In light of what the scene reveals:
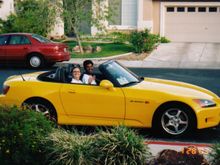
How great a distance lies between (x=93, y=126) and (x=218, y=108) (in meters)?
2.45

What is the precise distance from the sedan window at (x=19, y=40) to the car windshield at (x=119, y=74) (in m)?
12.1

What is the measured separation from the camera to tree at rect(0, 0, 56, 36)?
28.0 meters

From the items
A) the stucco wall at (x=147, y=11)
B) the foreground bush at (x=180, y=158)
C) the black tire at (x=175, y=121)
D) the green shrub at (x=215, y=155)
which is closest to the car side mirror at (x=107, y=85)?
the black tire at (x=175, y=121)

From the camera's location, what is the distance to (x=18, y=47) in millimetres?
23594

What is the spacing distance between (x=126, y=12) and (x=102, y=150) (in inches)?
1050

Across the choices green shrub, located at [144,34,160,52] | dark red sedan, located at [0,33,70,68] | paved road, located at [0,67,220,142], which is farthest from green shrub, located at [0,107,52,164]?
green shrub, located at [144,34,160,52]

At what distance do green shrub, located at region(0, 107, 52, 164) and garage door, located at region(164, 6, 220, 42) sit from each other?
25.6 m

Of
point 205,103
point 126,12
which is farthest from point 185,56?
point 205,103

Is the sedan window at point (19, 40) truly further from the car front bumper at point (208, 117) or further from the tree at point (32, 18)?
the car front bumper at point (208, 117)

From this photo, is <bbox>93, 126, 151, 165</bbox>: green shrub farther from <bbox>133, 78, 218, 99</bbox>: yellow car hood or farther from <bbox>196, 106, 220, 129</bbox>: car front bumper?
<bbox>133, 78, 218, 99</bbox>: yellow car hood

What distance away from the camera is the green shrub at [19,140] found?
316 inches

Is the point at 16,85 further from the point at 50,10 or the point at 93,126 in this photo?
the point at 50,10

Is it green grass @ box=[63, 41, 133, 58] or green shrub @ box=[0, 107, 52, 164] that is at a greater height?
green shrub @ box=[0, 107, 52, 164]

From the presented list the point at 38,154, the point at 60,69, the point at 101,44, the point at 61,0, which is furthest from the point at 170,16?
the point at 38,154
